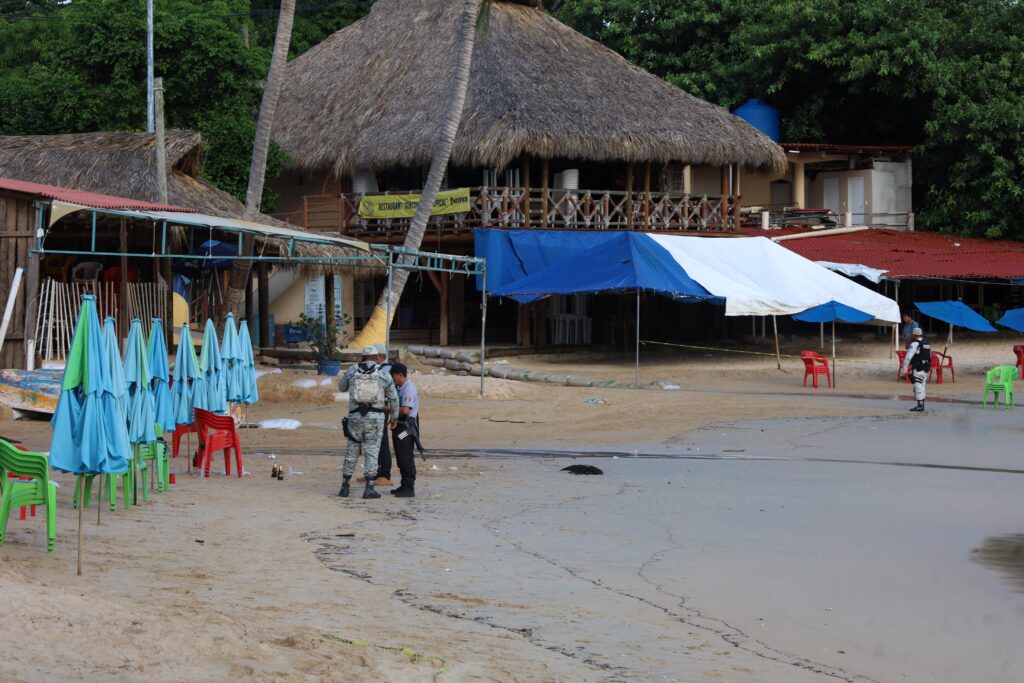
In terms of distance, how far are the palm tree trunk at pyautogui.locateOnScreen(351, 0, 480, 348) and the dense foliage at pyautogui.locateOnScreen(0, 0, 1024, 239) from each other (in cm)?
713

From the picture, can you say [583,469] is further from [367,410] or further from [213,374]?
[213,374]

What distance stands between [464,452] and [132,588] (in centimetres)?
772

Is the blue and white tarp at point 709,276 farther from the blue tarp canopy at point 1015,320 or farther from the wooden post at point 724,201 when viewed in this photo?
the wooden post at point 724,201

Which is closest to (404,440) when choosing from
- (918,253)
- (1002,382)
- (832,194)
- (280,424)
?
(280,424)

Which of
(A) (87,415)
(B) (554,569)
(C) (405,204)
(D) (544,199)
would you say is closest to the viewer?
(A) (87,415)

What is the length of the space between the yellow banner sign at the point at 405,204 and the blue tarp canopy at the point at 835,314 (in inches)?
310

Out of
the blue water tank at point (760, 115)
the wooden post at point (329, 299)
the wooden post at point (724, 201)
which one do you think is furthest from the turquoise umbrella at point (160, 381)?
the blue water tank at point (760, 115)

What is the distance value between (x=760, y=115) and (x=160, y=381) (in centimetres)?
2790

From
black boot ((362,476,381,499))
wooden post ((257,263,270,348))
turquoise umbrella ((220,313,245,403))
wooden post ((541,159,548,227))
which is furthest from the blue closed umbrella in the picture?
black boot ((362,476,381,499))

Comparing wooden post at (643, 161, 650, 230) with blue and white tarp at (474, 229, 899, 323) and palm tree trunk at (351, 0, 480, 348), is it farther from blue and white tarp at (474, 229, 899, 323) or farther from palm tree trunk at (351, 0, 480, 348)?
palm tree trunk at (351, 0, 480, 348)

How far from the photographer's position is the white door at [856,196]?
1435 inches

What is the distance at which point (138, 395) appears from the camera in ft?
33.1

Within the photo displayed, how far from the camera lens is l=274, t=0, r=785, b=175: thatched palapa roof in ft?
91.1

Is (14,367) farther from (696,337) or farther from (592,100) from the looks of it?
(696,337)
